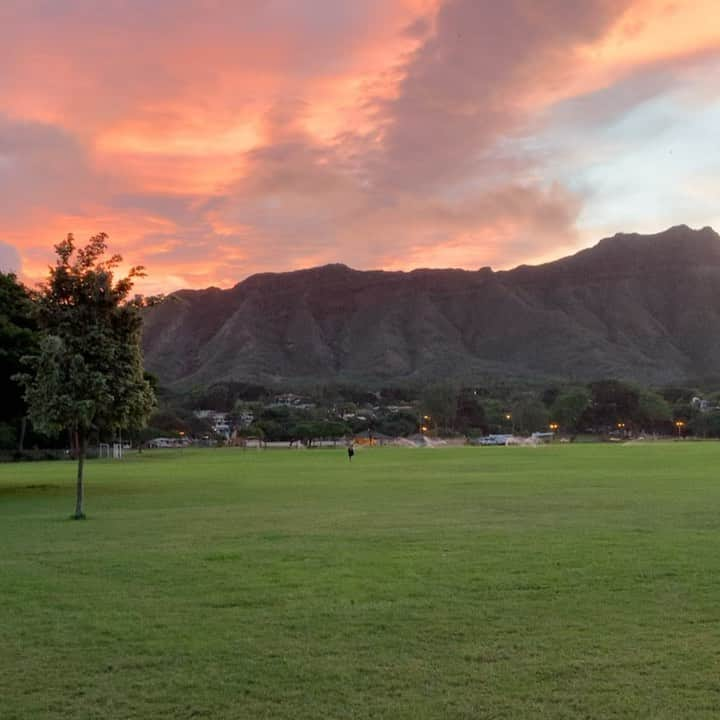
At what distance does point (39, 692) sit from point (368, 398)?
582 feet

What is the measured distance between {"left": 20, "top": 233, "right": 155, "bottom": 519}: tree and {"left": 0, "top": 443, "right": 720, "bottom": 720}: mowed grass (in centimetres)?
360

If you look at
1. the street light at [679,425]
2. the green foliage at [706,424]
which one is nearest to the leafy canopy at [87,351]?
the green foliage at [706,424]

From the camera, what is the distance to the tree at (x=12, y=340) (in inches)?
1254

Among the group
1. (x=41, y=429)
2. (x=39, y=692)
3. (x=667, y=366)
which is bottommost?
(x=39, y=692)

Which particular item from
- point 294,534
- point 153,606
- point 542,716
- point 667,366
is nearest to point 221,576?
point 153,606

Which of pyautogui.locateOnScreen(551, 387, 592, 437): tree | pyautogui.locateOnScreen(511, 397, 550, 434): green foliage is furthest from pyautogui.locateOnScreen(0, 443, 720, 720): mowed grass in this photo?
pyautogui.locateOnScreen(511, 397, 550, 434): green foliage

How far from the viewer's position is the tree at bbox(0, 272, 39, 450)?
31844mm

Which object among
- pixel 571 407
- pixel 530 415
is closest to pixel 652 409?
pixel 571 407

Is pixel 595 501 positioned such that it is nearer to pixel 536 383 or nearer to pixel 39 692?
pixel 39 692

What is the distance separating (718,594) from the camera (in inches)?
432

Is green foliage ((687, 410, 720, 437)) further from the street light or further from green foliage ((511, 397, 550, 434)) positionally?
green foliage ((511, 397, 550, 434))

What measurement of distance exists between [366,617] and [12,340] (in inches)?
1032

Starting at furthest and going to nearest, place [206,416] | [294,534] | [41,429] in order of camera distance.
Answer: [206,416], [41,429], [294,534]

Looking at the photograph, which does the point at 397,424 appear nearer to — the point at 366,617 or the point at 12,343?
the point at 12,343
